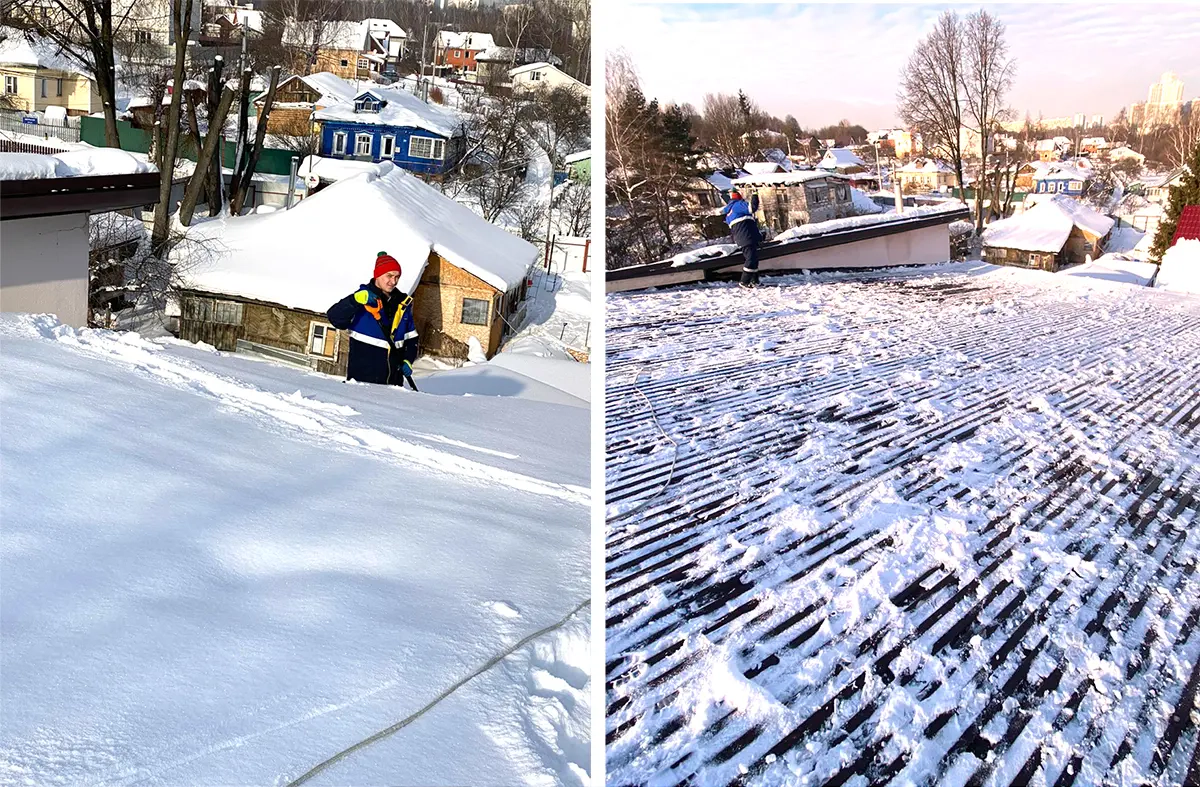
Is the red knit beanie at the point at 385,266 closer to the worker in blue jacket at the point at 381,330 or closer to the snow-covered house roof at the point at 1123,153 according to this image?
the worker in blue jacket at the point at 381,330

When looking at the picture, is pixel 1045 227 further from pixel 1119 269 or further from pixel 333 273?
pixel 333 273

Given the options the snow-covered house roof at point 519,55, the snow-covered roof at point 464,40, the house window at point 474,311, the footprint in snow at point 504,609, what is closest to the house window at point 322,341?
the house window at point 474,311

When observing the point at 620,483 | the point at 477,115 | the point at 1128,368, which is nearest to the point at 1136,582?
the point at 620,483

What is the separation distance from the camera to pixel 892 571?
5.45ft

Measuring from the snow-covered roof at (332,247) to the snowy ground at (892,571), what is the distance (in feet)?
32.4

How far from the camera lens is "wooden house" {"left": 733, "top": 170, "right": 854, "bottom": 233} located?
16.0 m

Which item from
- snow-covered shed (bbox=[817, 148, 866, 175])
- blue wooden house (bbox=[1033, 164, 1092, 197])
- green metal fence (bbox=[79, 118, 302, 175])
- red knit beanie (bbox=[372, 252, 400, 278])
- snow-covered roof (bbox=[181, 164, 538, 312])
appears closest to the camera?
red knit beanie (bbox=[372, 252, 400, 278])

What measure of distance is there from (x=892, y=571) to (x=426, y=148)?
77.8ft

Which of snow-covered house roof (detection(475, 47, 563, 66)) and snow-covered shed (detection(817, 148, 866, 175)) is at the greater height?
snow-covered house roof (detection(475, 47, 563, 66))

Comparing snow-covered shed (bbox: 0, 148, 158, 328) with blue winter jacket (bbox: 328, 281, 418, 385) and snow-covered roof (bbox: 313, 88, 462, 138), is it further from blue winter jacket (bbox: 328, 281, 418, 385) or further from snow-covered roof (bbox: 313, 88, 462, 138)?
snow-covered roof (bbox: 313, 88, 462, 138)

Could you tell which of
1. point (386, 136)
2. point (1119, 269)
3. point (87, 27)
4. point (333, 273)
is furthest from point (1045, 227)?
point (87, 27)

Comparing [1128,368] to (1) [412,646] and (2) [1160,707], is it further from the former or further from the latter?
(1) [412,646]

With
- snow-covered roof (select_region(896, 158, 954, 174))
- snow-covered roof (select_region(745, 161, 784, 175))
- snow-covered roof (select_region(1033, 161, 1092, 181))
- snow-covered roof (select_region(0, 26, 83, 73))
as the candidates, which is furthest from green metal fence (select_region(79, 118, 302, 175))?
snow-covered roof (select_region(1033, 161, 1092, 181))

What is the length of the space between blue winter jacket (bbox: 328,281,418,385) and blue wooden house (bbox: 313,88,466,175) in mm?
20471
